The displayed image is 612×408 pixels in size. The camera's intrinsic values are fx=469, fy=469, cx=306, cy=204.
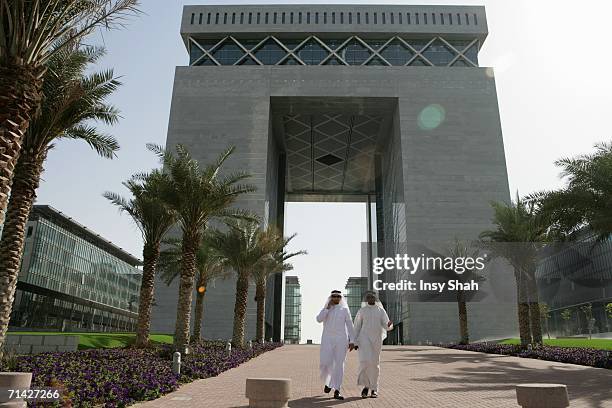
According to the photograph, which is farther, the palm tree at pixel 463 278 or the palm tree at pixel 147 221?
the palm tree at pixel 463 278

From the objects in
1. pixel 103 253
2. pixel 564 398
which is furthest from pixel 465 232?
pixel 103 253

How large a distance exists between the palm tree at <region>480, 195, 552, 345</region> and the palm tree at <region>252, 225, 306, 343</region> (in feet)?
40.8

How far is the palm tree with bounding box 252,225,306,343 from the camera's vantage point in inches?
1073

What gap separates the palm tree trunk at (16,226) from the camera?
1046 cm

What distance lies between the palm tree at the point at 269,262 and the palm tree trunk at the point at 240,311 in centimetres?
174

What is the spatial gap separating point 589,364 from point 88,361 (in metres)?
15.5

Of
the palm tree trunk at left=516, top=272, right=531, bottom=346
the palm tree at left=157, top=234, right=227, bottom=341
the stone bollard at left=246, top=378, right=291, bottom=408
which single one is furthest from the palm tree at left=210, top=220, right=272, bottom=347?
the stone bollard at left=246, top=378, right=291, bottom=408

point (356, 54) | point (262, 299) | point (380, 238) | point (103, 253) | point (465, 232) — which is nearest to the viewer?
point (262, 299)

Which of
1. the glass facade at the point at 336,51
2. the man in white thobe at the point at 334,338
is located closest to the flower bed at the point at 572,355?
the man in white thobe at the point at 334,338

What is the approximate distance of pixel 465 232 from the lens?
41.3 m

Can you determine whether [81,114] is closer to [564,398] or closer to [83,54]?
[83,54]

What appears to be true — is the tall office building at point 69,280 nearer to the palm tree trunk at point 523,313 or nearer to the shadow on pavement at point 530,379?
the palm tree trunk at point 523,313

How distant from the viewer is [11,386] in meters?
5.43

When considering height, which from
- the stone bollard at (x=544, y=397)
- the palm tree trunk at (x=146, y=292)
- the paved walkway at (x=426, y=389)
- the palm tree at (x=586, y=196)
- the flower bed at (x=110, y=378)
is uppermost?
the palm tree at (x=586, y=196)
